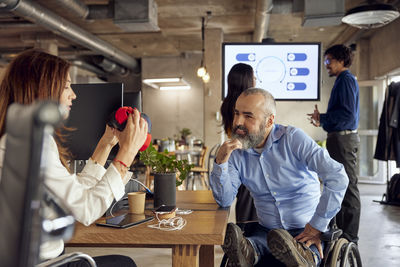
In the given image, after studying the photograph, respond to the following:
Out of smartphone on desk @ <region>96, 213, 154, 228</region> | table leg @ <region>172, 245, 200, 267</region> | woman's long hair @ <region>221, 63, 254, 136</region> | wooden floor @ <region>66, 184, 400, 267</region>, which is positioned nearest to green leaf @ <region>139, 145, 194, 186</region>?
smartphone on desk @ <region>96, 213, 154, 228</region>

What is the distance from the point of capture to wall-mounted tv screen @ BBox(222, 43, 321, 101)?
3.65 metres

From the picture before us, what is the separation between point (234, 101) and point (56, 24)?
18.4ft

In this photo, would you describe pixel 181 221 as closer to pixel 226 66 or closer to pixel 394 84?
pixel 226 66

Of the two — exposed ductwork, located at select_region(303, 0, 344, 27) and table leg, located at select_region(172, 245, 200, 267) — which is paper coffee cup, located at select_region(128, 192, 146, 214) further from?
exposed ductwork, located at select_region(303, 0, 344, 27)

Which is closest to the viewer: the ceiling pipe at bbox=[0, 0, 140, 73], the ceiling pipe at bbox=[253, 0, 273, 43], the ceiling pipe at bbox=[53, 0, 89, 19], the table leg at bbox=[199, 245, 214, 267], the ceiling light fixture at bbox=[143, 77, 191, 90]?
the table leg at bbox=[199, 245, 214, 267]

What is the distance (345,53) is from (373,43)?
6315mm

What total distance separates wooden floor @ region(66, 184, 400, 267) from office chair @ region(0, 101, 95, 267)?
9.82ft

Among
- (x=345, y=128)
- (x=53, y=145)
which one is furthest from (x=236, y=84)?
(x=53, y=145)

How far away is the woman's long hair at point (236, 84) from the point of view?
10.2 ft

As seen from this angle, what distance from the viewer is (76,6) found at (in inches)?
270

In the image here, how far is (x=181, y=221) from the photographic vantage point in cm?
152

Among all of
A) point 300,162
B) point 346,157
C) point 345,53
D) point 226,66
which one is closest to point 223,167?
point 300,162

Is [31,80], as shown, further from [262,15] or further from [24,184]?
[262,15]

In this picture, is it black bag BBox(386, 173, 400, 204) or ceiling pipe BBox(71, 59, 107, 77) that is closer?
black bag BBox(386, 173, 400, 204)
